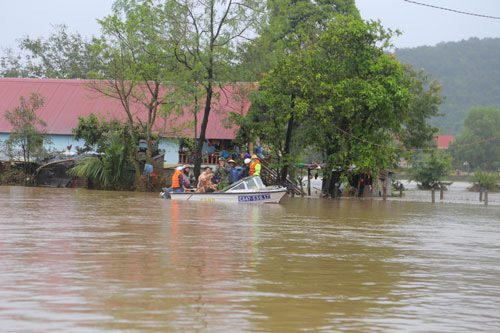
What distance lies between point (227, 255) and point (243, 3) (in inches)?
989

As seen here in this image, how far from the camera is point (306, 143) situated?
38156 millimetres

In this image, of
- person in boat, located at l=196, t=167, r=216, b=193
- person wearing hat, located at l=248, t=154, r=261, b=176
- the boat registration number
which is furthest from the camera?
person wearing hat, located at l=248, t=154, r=261, b=176

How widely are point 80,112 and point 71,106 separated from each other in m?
1.24

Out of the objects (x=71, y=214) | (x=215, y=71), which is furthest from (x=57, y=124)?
(x=71, y=214)

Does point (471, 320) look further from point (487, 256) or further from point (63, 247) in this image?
point (63, 247)

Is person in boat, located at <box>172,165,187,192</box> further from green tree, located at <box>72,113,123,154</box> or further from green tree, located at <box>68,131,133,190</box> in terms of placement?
green tree, located at <box>72,113,123,154</box>

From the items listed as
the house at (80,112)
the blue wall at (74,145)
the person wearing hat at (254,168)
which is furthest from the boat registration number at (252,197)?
the blue wall at (74,145)

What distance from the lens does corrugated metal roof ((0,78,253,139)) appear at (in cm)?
4112

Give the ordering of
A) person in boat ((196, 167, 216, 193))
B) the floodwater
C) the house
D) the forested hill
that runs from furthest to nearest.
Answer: the forested hill
the house
person in boat ((196, 167, 216, 193))
the floodwater

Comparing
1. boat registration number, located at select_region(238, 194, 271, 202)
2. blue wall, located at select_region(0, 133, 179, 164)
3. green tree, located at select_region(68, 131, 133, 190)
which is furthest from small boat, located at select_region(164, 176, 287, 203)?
blue wall, located at select_region(0, 133, 179, 164)

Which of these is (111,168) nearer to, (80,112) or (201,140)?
(201,140)

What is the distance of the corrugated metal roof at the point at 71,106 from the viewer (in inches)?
1619

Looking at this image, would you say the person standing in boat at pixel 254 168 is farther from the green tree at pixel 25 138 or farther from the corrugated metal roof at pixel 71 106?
A: the green tree at pixel 25 138

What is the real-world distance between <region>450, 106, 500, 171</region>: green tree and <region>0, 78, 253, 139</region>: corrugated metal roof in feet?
265
